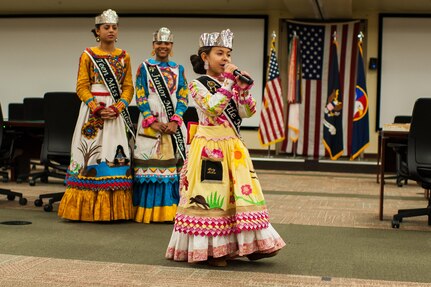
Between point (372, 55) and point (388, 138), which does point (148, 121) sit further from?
point (372, 55)

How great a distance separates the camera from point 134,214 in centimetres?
569

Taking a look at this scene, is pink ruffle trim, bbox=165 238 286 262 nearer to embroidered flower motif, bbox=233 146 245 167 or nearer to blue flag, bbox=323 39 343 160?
embroidered flower motif, bbox=233 146 245 167

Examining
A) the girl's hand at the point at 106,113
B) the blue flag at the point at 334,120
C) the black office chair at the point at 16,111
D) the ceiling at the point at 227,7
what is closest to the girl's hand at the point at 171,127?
the girl's hand at the point at 106,113

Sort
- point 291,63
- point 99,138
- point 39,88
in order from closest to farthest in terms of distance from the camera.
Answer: point 99,138, point 291,63, point 39,88

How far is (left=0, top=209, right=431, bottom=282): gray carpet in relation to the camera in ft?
13.0

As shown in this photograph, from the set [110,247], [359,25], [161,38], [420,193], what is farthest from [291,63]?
[110,247]

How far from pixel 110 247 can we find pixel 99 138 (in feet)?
4.25

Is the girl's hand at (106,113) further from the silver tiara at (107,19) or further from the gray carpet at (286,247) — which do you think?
the gray carpet at (286,247)

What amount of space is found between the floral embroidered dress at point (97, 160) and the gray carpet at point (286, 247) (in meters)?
0.12

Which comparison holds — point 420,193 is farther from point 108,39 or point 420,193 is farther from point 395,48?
point 395,48

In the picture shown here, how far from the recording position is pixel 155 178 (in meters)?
5.57

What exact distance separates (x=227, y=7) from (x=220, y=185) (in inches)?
416

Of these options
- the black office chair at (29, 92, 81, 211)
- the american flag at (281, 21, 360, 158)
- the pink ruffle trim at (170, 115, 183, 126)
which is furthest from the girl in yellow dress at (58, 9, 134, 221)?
the american flag at (281, 21, 360, 158)

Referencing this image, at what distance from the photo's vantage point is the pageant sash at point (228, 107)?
404 cm
